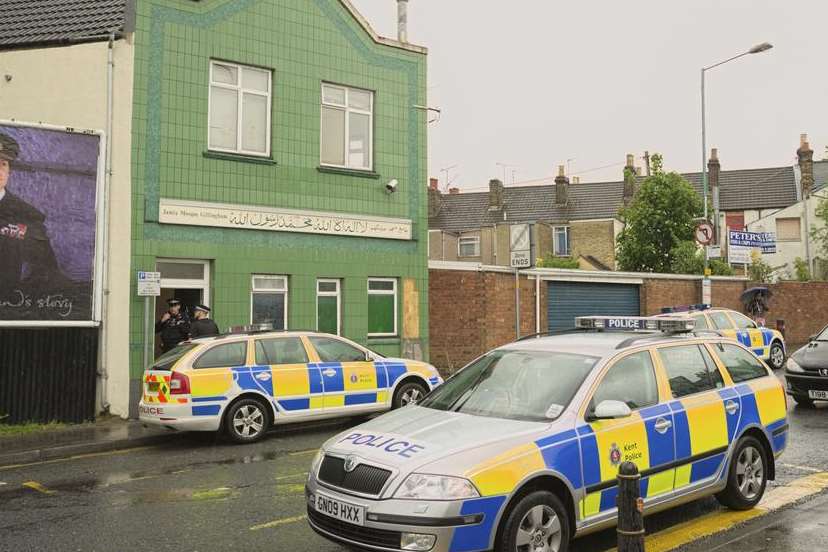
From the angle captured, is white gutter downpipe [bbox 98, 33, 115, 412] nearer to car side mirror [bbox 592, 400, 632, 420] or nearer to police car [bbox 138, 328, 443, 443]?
police car [bbox 138, 328, 443, 443]

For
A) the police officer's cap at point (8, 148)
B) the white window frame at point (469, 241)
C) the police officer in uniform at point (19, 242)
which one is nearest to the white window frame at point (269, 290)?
the police officer in uniform at point (19, 242)

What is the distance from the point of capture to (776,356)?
19.5 metres

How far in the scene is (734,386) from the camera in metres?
6.79

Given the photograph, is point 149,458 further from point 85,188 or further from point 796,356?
point 796,356

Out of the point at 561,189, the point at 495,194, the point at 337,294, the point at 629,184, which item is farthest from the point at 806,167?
the point at 337,294

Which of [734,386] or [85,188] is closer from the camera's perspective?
[734,386]

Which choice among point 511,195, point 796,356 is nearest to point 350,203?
point 796,356

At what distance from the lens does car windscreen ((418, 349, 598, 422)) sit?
5652 mm

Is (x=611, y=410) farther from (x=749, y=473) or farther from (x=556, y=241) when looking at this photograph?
(x=556, y=241)

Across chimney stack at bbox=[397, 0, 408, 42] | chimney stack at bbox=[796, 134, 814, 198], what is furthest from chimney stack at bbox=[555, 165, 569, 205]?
chimney stack at bbox=[397, 0, 408, 42]

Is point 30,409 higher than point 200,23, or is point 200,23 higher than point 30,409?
point 200,23

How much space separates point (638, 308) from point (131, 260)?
15.1 metres

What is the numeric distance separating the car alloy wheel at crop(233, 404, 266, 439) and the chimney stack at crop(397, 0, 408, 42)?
9.98m

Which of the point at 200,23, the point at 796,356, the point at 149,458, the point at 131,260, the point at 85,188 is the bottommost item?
the point at 149,458
